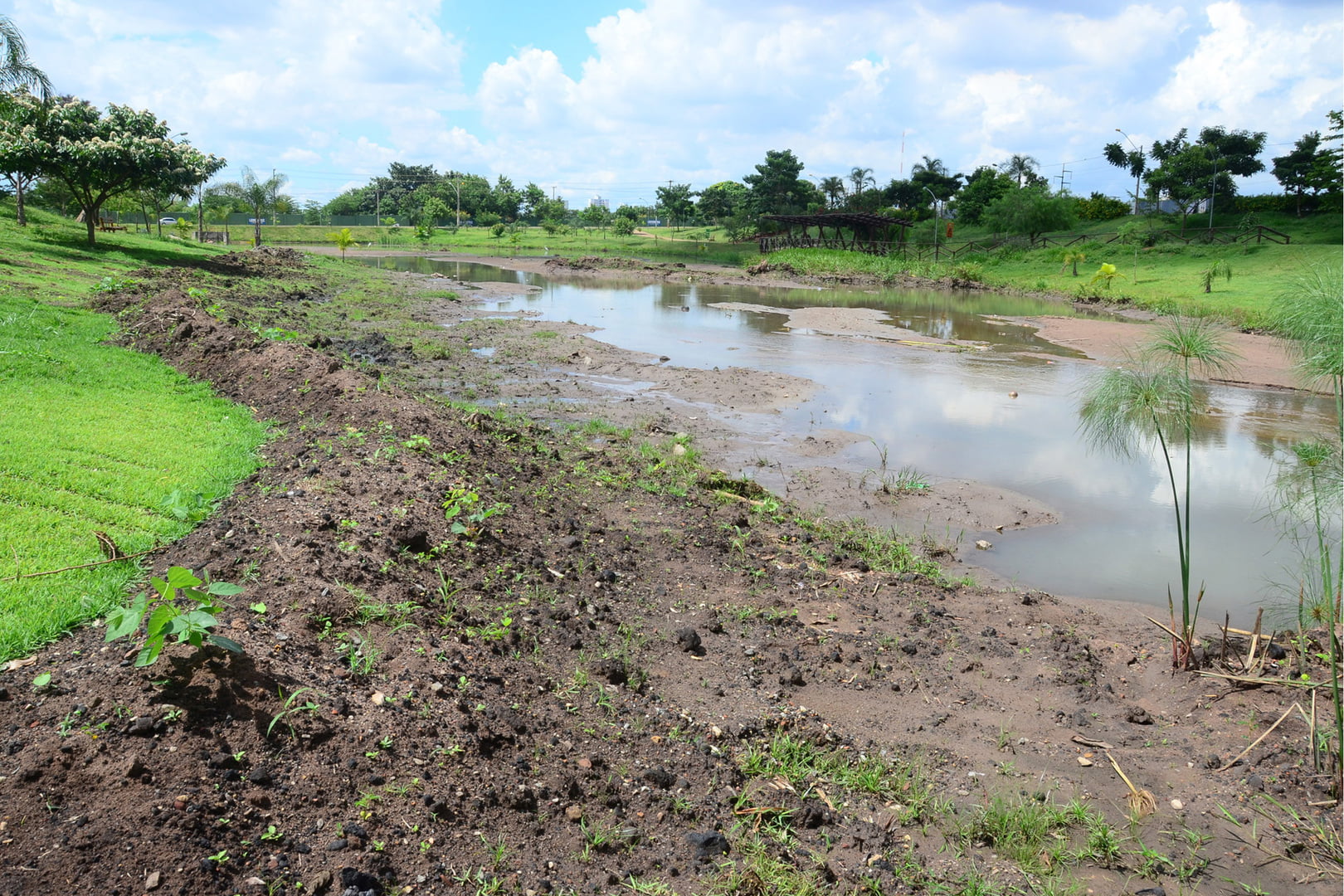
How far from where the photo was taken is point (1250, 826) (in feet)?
14.3

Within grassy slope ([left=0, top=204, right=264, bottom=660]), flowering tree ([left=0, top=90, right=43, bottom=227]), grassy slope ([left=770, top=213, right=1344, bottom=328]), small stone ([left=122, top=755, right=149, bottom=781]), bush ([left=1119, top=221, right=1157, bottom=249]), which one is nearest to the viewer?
small stone ([left=122, top=755, right=149, bottom=781])

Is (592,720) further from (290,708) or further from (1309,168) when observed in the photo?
(1309,168)

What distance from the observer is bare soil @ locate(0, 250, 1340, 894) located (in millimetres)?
3486

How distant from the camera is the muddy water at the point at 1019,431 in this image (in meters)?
8.59

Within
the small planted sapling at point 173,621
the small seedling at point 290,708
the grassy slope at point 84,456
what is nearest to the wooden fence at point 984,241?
the grassy slope at point 84,456

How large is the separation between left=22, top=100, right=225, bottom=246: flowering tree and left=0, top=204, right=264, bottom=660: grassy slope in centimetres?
1389

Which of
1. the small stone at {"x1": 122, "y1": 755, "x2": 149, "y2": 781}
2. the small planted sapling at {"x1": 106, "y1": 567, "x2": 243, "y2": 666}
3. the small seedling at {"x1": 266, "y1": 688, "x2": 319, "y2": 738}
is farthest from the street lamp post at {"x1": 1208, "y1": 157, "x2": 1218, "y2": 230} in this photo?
the small stone at {"x1": 122, "y1": 755, "x2": 149, "y2": 781}

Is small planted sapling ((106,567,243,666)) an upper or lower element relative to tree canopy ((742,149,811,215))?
lower

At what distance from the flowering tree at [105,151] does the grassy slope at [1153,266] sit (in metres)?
32.2

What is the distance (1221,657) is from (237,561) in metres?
6.56

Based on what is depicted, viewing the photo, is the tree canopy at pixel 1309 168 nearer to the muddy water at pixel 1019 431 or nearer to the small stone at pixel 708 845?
the muddy water at pixel 1019 431

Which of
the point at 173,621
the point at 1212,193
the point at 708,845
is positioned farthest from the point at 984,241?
the point at 173,621

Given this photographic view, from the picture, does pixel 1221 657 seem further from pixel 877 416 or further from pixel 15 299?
pixel 15 299

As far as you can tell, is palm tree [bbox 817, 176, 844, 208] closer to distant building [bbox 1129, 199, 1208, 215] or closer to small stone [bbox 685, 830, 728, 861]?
distant building [bbox 1129, 199, 1208, 215]
